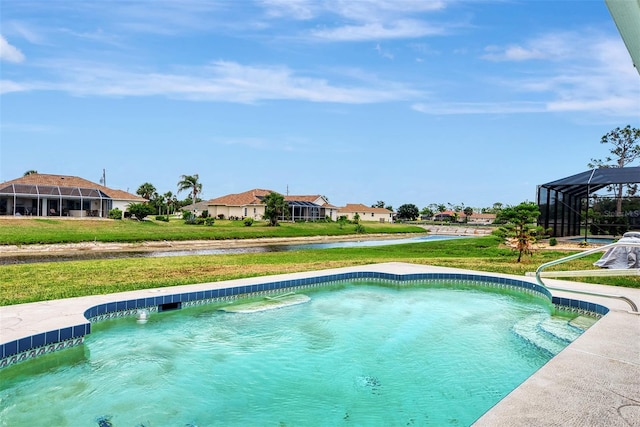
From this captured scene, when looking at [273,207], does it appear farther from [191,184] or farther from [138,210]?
[191,184]

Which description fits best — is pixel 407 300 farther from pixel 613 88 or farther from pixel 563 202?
pixel 563 202

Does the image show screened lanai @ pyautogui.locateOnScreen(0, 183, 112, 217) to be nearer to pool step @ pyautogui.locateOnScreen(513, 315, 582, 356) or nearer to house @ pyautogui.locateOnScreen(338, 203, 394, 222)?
house @ pyautogui.locateOnScreen(338, 203, 394, 222)

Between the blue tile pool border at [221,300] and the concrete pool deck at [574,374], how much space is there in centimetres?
12

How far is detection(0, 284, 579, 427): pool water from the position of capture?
4.04 m

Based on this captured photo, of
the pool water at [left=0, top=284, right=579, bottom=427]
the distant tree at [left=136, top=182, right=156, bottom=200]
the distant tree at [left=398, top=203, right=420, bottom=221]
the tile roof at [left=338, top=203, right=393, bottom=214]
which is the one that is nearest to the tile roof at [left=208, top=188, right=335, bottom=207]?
the tile roof at [left=338, top=203, right=393, bottom=214]

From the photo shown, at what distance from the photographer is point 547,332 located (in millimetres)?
6352

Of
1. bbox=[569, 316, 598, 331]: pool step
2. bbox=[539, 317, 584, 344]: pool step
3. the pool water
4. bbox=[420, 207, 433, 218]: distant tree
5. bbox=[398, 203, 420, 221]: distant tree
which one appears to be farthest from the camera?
bbox=[420, 207, 433, 218]: distant tree

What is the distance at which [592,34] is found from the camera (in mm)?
10219

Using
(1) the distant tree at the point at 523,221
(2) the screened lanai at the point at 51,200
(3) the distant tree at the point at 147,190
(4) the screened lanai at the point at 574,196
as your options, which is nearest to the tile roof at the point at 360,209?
(3) the distant tree at the point at 147,190

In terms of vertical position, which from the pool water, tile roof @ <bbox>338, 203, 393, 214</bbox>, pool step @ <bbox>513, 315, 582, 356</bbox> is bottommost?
the pool water

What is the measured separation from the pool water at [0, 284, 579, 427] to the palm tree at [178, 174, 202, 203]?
191 feet

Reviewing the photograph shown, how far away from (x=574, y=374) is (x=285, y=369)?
3.04 meters

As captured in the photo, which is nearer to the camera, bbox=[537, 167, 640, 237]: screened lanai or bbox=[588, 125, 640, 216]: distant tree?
bbox=[537, 167, 640, 237]: screened lanai

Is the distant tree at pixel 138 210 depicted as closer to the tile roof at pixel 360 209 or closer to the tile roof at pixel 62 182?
the tile roof at pixel 62 182
